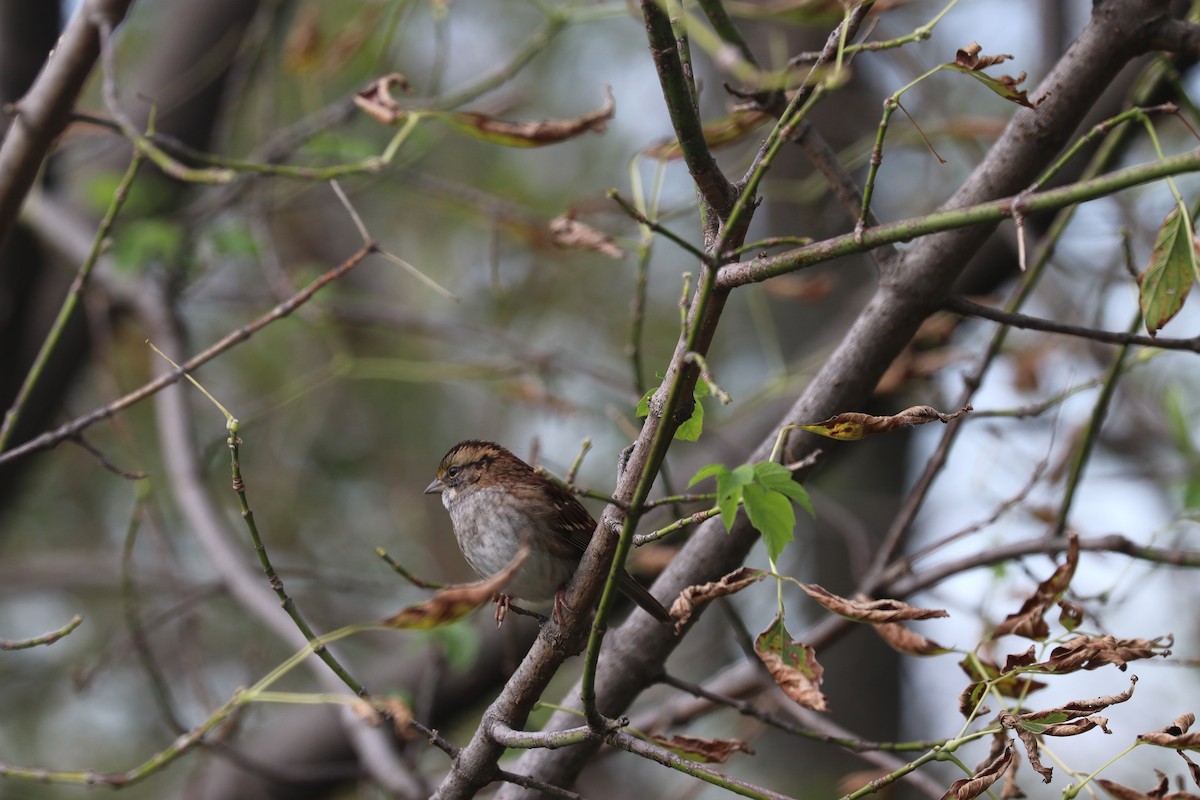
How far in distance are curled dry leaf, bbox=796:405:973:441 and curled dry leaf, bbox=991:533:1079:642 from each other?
2.21 feet

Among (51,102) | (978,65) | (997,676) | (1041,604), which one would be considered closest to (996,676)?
(997,676)

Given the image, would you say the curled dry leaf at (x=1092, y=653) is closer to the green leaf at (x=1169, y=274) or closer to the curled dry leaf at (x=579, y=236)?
the green leaf at (x=1169, y=274)

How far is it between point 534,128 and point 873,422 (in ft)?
3.91

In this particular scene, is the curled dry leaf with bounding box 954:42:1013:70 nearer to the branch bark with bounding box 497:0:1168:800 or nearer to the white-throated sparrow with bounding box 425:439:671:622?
the branch bark with bounding box 497:0:1168:800

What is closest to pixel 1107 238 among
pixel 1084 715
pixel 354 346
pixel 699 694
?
pixel 699 694

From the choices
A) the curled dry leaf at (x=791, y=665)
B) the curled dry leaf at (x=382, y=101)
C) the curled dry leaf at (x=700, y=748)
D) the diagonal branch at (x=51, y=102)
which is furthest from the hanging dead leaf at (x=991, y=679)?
the diagonal branch at (x=51, y=102)

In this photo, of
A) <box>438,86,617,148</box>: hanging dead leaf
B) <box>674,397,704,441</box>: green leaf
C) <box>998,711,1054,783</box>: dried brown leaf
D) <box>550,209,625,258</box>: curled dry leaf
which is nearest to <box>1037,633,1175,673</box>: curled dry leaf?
<box>998,711,1054,783</box>: dried brown leaf

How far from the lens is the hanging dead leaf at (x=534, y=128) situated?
252 cm

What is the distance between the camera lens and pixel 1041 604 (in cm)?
221

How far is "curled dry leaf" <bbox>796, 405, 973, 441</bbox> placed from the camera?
5.41 ft

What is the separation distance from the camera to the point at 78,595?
7.66m

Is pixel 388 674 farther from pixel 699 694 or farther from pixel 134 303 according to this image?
pixel 699 694

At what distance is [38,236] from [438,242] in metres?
4.14

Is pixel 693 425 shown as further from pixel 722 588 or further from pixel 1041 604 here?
pixel 1041 604
